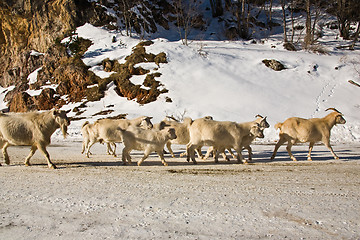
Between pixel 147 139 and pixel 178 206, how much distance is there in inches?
207

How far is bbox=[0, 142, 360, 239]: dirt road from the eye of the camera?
149 inches

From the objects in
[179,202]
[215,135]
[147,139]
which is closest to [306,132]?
[215,135]

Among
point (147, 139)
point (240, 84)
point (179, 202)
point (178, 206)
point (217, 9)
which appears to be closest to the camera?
point (178, 206)

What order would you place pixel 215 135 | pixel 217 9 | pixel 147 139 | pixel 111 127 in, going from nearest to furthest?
1. pixel 147 139
2. pixel 215 135
3. pixel 111 127
4. pixel 217 9

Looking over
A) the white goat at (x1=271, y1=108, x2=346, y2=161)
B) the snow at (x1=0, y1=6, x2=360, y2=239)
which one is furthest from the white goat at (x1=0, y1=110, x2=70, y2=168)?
the white goat at (x1=271, y1=108, x2=346, y2=161)

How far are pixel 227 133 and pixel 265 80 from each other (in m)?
26.0

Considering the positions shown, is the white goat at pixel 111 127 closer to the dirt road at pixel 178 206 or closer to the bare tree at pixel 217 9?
the dirt road at pixel 178 206

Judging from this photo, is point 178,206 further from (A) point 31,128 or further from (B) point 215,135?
(A) point 31,128

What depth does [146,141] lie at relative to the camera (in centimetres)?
989

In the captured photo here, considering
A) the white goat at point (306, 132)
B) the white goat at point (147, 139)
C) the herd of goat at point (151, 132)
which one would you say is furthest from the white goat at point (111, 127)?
the white goat at point (306, 132)

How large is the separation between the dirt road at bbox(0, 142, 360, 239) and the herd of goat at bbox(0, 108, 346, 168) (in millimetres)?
1718

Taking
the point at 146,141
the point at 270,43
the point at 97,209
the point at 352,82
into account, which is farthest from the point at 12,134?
the point at 270,43

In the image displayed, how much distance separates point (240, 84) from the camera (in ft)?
110

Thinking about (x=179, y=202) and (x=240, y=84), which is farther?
(x=240, y=84)
